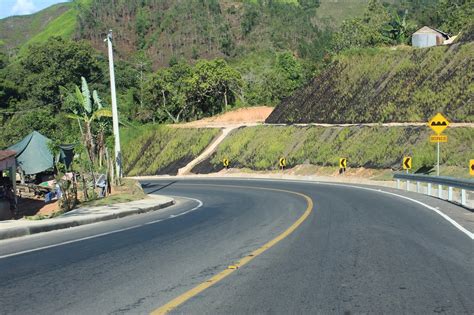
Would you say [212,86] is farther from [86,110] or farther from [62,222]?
[62,222]

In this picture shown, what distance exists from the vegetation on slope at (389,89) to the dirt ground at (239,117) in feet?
31.2

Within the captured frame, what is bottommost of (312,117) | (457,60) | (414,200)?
(414,200)

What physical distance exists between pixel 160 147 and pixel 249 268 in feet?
206

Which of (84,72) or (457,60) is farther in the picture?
(84,72)

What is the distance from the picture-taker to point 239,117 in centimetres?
7506

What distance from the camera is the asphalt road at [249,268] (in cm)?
655

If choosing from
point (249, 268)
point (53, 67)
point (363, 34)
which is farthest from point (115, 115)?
point (363, 34)

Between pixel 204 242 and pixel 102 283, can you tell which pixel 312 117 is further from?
pixel 102 283

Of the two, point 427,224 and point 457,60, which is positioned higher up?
point 457,60

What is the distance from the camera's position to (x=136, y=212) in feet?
64.6

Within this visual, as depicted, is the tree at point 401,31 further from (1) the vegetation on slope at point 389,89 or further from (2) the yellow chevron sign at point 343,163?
(2) the yellow chevron sign at point 343,163

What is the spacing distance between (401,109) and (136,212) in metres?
33.3

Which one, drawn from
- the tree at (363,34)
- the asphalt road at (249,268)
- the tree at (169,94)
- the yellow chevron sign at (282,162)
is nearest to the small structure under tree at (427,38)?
the tree at (363,34)

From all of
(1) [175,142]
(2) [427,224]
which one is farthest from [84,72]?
(2) [427,224]
